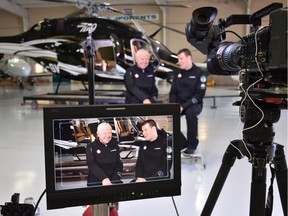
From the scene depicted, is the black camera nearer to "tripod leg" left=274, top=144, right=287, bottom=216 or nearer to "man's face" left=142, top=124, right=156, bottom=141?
"man's face" left=142, top=124, right=156, bottom=141

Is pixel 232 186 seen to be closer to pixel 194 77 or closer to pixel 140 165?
pixel 194 77

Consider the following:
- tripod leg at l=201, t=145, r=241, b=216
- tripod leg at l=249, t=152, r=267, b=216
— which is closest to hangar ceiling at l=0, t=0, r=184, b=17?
tripod leg at l=201, t=145, r=241, b=216

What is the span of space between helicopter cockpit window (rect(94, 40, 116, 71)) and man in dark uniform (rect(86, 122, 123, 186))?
517cm

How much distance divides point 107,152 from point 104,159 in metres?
0.03

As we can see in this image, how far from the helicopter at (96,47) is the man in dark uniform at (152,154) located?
16.3ft

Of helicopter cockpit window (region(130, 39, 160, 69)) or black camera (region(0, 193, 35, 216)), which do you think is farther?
helicopter cockpit window (region(130, 39, 160, 69))

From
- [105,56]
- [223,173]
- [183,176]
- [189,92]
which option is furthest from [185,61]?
[105,56]

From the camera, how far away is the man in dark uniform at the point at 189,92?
2965 mm

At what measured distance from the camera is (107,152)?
3.26ft

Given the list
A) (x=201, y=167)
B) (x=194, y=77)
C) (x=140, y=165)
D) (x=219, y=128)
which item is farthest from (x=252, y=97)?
(x=219, y=128)

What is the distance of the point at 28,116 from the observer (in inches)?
212

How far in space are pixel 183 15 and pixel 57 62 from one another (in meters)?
9.52

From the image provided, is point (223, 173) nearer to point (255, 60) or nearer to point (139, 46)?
point (255, 60)

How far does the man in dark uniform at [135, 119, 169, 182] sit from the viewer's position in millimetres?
1001
